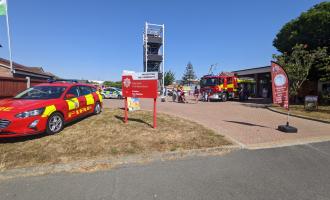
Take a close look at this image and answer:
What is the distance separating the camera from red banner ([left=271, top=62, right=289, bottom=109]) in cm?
817

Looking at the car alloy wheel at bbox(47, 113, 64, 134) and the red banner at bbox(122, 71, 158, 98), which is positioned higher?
the red banner at bbox(122, 71, 158, 98)

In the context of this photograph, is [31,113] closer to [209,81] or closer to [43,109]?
[43,109]

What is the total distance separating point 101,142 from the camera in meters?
6.06

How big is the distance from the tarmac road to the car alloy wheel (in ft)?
8.25

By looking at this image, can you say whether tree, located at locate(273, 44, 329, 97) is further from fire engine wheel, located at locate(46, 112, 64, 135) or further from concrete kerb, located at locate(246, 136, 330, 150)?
fire engine wheel, located at locate(46, 112, 64, 135)

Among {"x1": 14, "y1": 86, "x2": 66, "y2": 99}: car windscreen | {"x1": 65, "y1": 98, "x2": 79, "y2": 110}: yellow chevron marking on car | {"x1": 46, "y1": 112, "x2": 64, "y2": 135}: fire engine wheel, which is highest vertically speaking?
{"x1": 14, "y1": 86, "x2": 66, "y2": 99}: car windscreen

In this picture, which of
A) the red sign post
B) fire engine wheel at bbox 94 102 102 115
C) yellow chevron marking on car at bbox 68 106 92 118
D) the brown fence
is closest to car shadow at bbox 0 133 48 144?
yellow chevron marking on car at bbox 68 106 92 118

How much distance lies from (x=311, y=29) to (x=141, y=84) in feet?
56.0

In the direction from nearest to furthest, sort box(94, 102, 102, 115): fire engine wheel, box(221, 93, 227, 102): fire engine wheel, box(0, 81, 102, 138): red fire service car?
box(0, 81, 102, 138): red fire service car, box(94, 102, 102, 115): fire engine wheel, box(221, 93, 227, 102): fire engine wheel

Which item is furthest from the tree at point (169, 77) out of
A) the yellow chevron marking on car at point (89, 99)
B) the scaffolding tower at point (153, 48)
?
the yellow chevron marking on car at point (89, 99)

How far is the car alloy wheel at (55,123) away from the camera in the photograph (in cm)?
648

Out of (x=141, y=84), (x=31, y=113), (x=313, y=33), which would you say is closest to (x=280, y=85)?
(x=141, y=84)

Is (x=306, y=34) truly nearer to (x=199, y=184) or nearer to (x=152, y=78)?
(x=152, y=78)

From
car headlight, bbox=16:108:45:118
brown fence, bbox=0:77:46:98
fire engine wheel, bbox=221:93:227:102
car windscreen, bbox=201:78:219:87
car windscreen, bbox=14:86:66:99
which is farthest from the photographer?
fire engine wheel, bbox=221:93:227:102
